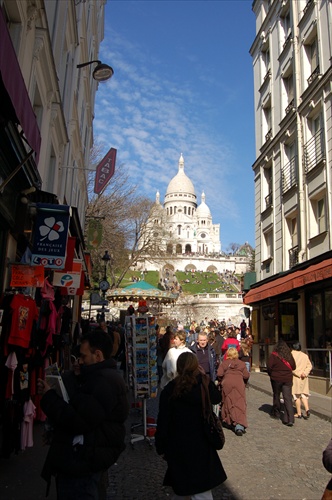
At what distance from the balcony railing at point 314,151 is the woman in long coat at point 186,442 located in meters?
12.4

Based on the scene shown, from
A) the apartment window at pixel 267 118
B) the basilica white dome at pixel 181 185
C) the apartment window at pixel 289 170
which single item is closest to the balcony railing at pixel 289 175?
the apartment window at pixel 289 170

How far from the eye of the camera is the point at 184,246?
139000mm

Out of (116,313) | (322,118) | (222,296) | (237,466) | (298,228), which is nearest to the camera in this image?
(237,466)

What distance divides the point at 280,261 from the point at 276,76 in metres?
8.71

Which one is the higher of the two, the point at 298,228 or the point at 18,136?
the point at 298,228

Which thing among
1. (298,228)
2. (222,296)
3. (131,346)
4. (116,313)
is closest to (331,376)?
(298,228)

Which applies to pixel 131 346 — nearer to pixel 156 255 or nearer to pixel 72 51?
pixel 72 51

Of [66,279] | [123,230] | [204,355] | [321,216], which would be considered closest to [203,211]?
[123,230]

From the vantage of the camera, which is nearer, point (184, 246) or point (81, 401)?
point (81, 401)

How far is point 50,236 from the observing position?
7230 millimetres

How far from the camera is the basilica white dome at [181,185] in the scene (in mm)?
150875

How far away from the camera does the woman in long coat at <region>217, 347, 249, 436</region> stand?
8039 millimetres

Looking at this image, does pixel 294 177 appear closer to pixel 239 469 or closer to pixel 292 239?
pixel 292 239

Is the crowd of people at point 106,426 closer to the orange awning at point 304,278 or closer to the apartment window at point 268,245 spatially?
the orange awning at point 304,278
